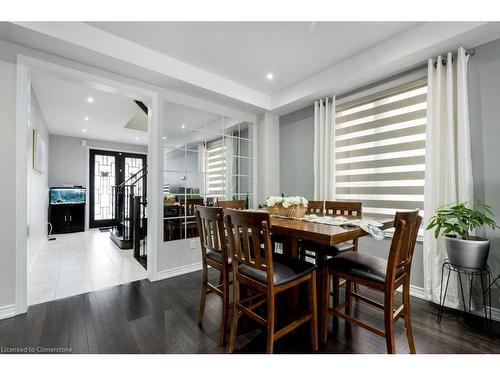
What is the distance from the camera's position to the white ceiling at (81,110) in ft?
11.5

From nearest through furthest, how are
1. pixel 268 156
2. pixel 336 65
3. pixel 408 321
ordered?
pixel 408 321 < pixel 336 65 < pixel 268 156


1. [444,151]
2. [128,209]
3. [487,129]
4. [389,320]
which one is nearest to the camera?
[389,320]

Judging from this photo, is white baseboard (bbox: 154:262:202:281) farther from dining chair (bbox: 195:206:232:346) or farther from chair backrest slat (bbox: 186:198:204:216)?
dining chair (bbox: 195:206:232:346)

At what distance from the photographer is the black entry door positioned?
6762 mm

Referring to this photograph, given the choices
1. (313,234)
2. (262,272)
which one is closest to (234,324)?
(262,272)

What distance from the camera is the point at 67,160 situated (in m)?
6.29

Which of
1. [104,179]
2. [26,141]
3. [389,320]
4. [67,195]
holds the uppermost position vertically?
[26,141]

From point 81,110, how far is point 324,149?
456cm

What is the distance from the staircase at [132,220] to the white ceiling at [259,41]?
2.39 m

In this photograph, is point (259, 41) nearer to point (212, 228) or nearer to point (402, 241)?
point (212, 228)

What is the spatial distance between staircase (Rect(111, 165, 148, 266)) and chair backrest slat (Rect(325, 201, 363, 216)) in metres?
2.75

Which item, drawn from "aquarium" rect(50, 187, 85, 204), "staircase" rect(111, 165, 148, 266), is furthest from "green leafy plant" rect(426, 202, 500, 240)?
"aquarium" rect(50, 187, 85, 204)

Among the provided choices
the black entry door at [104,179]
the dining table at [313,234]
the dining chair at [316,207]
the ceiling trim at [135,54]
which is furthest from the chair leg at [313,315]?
the black entry door at [104,179]

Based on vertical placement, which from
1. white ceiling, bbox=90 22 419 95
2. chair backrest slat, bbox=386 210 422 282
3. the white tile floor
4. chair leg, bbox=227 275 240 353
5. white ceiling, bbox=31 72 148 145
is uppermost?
white ceiling, bbox=90 22 419 95
